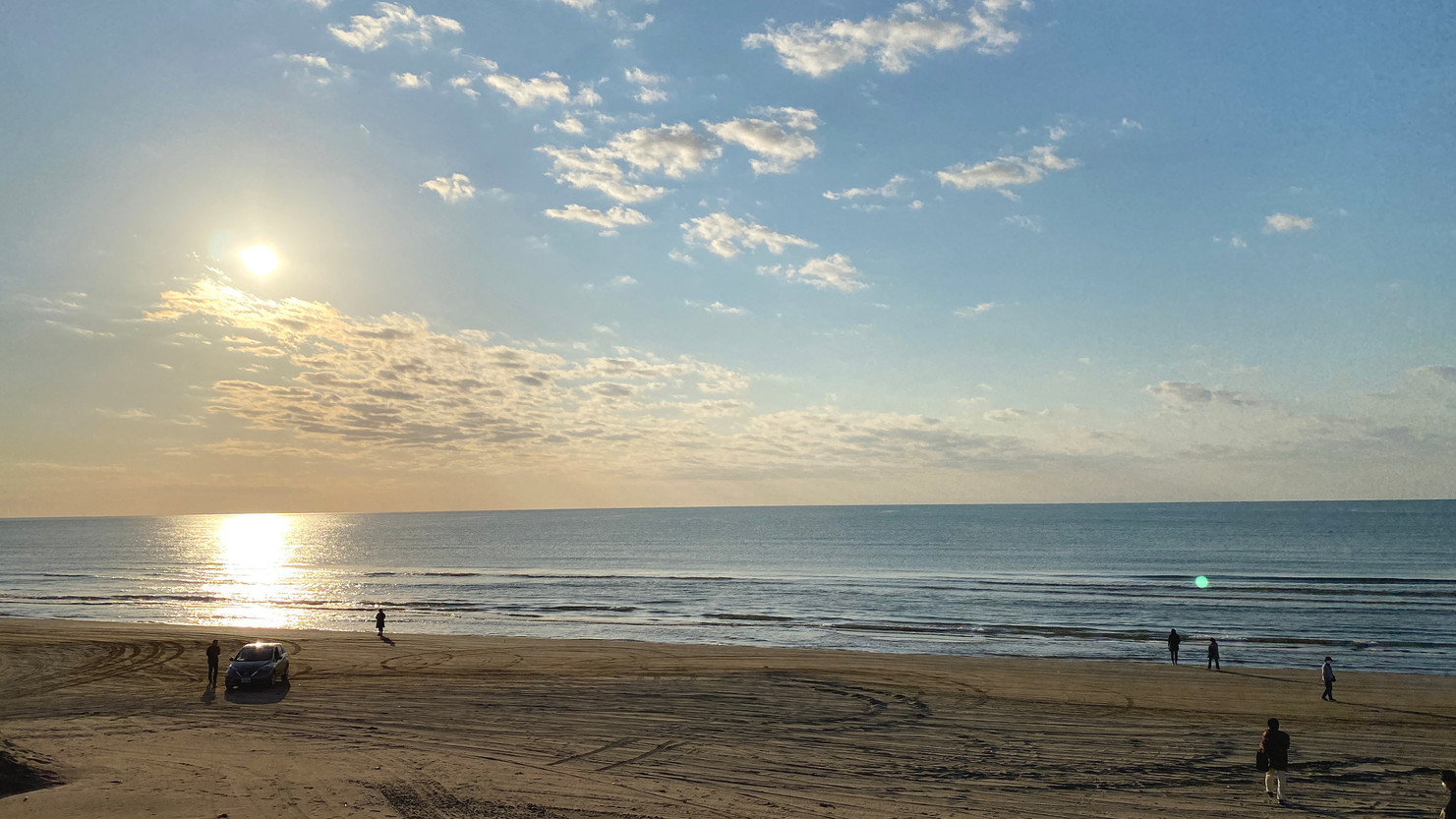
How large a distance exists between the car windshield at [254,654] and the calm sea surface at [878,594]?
20.6m

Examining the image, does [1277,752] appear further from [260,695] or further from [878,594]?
[878,594]

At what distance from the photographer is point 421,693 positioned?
27.8 meters

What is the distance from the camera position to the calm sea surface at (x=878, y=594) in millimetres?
Result: 46344

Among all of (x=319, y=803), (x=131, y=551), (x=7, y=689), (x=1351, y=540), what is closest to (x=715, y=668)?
(x=319, y=803)

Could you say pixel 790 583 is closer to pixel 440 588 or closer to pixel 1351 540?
pixel 440 588

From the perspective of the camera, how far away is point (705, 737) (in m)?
21.6

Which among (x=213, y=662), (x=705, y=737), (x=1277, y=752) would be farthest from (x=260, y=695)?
(x=1277, y=752)

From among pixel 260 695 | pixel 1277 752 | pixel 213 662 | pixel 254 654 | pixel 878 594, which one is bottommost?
pixel 878 594

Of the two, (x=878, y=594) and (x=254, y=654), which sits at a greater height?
(x=254, y=654)

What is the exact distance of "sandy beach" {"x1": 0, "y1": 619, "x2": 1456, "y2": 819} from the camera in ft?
53.3

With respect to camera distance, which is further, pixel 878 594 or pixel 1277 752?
pixel 878 594

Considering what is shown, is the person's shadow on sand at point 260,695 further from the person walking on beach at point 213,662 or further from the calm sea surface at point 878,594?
the calm sea surface at point 878,594

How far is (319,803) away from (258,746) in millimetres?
6029

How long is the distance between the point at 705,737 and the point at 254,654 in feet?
57.5
